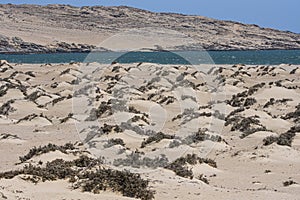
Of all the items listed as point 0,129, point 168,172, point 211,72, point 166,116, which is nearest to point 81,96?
point 166,116

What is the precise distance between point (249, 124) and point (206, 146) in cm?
407

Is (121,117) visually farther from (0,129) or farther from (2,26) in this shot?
(2,26)

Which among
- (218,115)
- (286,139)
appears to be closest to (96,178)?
(286,139)

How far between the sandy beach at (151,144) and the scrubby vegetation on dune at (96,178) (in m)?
0.02

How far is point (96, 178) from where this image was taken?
1102 cm

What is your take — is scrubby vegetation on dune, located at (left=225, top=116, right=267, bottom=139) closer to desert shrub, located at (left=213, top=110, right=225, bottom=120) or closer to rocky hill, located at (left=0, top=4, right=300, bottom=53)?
desert shrub, located at (left=213, top=110, right=225, bottom=120)

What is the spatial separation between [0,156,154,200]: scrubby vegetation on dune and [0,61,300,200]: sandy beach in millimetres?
23

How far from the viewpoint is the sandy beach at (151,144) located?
11.3 m

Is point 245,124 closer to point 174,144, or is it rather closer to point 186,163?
point 174,144

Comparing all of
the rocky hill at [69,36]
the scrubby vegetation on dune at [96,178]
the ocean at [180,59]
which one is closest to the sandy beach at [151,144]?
the scrubby vegetation on dune at [96,178]

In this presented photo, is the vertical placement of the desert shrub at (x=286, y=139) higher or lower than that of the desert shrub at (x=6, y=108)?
higher

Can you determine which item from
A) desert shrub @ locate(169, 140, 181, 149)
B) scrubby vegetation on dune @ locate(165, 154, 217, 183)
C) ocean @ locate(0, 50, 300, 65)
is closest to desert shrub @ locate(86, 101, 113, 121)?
desert shrub @ locate(169, 140, 181, 149)

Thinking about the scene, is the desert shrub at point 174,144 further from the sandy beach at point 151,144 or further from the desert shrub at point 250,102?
the desert shrub at point 250,102

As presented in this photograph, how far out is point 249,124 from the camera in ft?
71.4
